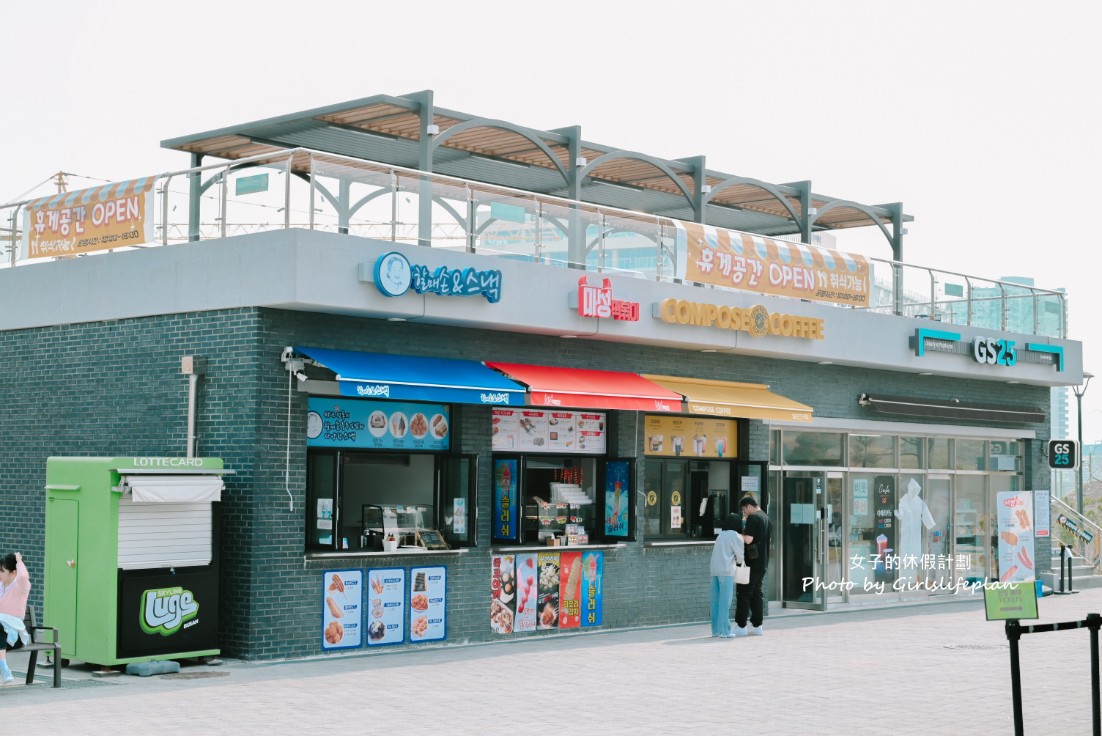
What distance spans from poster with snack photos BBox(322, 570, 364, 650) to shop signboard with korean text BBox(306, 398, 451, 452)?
143cm

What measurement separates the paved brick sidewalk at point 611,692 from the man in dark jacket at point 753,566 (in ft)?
1.71

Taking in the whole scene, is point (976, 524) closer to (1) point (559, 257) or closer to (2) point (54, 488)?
(1) point (559, 257)

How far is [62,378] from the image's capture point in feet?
53.1

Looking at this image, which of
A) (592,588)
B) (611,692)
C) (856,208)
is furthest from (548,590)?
(856,208)

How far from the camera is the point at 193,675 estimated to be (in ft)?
42.6

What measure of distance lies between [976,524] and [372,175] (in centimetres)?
1433

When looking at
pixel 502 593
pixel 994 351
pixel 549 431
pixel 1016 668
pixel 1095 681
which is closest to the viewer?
pixel 1016 668

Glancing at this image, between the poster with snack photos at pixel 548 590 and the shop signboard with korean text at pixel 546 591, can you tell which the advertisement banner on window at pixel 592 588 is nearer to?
the shop signboard with korean text at pixel 546 591

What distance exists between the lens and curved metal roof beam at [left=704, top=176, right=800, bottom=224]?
20.8 meters

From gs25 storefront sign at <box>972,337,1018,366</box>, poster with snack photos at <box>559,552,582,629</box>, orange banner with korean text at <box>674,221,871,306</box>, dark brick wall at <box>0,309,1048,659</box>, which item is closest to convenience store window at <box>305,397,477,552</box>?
dark brick wall at <box>0,309,1048,659</box>

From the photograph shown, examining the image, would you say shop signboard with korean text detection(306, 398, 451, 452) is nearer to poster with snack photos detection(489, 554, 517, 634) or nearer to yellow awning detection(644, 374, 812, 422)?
poster with snack photos detection(489, 554, 517, 634)

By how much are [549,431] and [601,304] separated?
181cm

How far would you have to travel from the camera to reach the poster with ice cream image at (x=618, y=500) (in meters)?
17.8

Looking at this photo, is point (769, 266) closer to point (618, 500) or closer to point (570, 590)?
point (618, 500)
